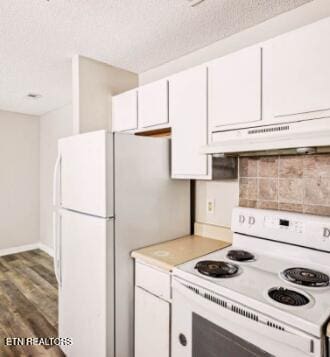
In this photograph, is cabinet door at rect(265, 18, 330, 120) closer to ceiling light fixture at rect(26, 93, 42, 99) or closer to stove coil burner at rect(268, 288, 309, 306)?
stove coil burner at rect(268, 288, 309, 306)

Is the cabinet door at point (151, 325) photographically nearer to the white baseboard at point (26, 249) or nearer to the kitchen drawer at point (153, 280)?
the kitchen drawer at point (153, 280)

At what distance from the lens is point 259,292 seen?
3.84 ft

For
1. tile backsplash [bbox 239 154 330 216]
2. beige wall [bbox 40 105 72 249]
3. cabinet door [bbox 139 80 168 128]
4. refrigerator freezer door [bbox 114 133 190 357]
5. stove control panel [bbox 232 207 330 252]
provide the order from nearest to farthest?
1. stove control panel [bbox 232 207 330 252]
2. tile backsplash [bbox 239 154 330 216]
3. refrigerator freezer door [bbox 114 133 190 357]
4. cabinet door [bbox 139 80 168 128]
5. beige wall [bbox 40 105 72 249]

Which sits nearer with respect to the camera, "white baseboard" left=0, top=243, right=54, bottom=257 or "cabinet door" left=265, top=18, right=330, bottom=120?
"cabinet door" left=265, top=18, right=330, bottom=120

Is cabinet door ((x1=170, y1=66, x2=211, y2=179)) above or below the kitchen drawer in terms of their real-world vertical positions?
above

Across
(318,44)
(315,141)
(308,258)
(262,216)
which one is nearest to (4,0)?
(318,44)

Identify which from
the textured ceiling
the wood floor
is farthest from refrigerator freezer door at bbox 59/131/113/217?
the wood floor

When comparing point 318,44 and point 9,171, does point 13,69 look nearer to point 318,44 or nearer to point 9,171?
point 9,171

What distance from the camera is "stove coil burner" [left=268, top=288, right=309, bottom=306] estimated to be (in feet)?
3.51

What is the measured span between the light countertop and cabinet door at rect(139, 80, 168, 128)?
0.92m

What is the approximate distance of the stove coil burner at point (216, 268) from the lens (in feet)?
4.39


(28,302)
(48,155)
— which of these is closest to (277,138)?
(28,302)

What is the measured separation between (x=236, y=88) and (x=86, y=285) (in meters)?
1.61

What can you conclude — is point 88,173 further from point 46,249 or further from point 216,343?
point 46,249
